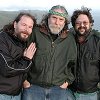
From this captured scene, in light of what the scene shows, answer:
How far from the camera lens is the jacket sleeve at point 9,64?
24.8ft

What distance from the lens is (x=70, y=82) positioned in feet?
28.9

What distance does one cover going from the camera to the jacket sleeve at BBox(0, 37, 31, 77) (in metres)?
7.57

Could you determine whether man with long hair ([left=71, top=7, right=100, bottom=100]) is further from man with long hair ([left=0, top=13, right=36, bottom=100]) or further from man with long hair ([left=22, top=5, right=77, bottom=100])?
man with long hair ([left=0, top=13, right=36, bottom=100])

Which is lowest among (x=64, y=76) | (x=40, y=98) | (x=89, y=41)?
(x=40, y=98)

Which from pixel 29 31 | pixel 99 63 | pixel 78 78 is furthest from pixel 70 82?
pixel 29 31

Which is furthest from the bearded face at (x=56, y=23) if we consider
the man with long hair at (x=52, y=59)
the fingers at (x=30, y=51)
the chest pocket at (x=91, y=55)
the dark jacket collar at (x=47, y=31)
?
the chest pocket at (x=91, y=55)

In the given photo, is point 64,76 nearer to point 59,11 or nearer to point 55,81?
point 55,81

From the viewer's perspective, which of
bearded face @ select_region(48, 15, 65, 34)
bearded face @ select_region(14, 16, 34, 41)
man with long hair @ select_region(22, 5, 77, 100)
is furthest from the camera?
bearded face @ select_region(48, 15, 65, 34)

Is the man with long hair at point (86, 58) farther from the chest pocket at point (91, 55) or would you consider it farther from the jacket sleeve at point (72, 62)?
the jacket sleeve at point (72, 62)

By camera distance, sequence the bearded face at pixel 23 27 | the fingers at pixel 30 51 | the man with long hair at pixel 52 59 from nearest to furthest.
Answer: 1. the fingers at pixel 30 51
2. the bearded face at pixel 23 27
3. the man with long hair at pixel 52 59

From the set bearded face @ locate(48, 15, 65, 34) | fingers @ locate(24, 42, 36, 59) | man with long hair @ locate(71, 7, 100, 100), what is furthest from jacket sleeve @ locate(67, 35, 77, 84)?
fingers @ locate(24, 42, 36, 59)

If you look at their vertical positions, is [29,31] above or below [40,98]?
above

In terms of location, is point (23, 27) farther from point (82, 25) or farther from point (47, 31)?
point (82, 25)

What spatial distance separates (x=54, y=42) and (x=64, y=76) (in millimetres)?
935
